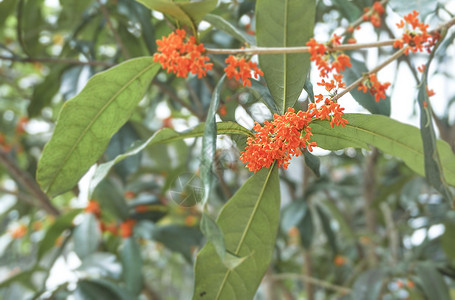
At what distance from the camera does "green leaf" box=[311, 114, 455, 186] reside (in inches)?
25.5

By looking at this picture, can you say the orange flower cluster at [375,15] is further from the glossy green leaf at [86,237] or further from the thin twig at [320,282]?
the glossy green leaf at [86,237]

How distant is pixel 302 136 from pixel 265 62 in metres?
0.13

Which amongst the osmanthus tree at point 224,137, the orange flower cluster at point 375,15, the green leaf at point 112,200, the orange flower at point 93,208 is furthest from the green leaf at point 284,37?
the orange flower at point 93,208

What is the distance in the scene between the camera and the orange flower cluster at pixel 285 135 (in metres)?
0.57

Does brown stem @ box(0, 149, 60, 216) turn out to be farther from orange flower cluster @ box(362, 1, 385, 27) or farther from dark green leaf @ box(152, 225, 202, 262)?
orange flower cluster @ box(362, 1, 385, 27)

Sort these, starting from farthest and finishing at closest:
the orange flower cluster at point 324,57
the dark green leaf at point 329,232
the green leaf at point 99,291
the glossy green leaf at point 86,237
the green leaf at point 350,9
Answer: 1. the dark green leaf at point 329,232
2. the glossy green leaf at point 86,237
3. the green leaf at point 99,291
4. the green leaf at point 350,9
5. the orange flower cluster at point 324,57

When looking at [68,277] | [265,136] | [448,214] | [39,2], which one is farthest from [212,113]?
[448,214]

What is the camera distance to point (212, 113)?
600 millimetres

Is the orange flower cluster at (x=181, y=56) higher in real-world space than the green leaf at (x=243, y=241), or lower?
higher

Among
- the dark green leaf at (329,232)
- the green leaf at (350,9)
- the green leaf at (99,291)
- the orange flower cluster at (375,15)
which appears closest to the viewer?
the orange flower cluster at (375,15)

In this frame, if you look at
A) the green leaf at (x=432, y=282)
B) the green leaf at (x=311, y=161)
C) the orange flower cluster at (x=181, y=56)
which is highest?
the orange flower cluster at (x=181, y=56)

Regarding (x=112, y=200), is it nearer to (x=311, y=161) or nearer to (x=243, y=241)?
(x=243, y=241)

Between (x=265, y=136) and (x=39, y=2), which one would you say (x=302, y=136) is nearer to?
(x=265, y=136)

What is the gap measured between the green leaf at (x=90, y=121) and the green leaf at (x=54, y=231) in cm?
68
